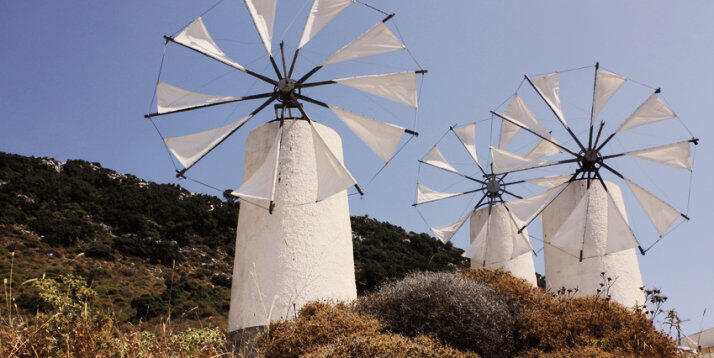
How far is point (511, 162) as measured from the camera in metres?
14.0

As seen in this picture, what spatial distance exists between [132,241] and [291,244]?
20.8 m

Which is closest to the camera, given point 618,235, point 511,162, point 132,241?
point 618,235

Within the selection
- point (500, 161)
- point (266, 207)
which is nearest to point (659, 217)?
point (500, 161)

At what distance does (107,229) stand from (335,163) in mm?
23536

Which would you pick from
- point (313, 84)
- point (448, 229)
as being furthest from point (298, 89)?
point (448, 229)

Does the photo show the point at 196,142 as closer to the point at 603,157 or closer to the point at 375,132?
the point at 375,132

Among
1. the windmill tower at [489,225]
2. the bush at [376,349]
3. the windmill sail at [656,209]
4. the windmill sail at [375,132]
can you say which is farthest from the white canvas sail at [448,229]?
the bush at [376,349]

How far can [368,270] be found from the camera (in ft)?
73.0

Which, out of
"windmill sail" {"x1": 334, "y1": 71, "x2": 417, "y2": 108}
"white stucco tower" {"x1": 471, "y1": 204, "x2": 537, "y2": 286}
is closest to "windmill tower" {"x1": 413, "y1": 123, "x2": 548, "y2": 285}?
"white stucco tower" {"x1": 471, "y1": 204, "x2": 537, "y2": 286}

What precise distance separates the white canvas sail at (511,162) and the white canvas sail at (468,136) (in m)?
4.47

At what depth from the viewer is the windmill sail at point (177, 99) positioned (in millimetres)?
9211

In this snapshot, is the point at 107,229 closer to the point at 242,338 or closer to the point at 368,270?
the point at 368,270

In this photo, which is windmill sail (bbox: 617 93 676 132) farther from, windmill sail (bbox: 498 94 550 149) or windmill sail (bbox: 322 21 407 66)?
windmill sail (bbox: 322 21 407 66)

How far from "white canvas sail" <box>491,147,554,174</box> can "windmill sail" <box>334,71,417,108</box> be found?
207 inches
